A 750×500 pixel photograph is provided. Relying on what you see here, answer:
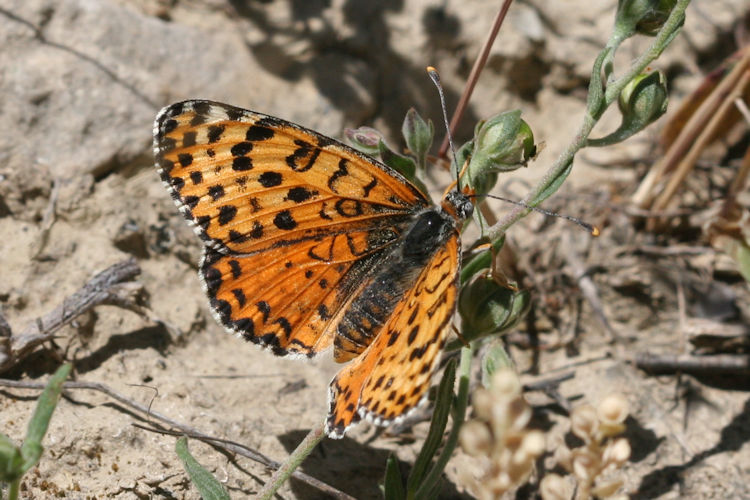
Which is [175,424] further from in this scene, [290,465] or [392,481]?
[392,481]

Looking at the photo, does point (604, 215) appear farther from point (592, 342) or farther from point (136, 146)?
point (136, 146)

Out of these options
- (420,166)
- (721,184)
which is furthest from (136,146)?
(721,184)

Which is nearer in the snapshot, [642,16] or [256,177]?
[256,177]

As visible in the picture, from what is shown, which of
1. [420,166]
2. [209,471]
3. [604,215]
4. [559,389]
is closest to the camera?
[209,471]

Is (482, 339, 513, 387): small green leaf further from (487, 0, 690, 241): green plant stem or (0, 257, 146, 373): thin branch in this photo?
(0, 257, 146, 373): thin branch

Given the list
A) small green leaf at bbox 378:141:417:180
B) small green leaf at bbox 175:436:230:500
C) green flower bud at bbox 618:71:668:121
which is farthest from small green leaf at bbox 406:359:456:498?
green flower bud at bbox 618:71:668:121

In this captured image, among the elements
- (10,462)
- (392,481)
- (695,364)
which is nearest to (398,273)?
(392,481)
